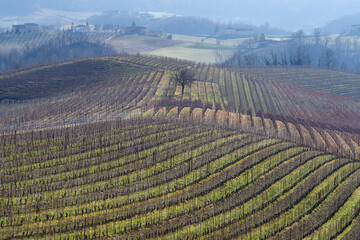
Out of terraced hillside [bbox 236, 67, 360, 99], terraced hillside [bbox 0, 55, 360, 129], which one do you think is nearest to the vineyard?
terraced hillside [bbox 0, 55, 360, 129]

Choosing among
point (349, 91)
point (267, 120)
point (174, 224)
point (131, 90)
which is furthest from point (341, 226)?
point (349, 91)

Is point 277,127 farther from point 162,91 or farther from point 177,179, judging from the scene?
point 162,91

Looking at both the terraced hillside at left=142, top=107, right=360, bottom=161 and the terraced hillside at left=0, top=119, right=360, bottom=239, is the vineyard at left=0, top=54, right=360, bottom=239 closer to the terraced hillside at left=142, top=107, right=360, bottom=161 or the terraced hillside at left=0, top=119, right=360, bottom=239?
the terraced hillside at left=0, top=119, right=360, bottom=239

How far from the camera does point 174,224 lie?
32906 millimetres

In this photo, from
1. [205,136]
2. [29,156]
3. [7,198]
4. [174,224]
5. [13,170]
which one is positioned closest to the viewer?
[174,224]

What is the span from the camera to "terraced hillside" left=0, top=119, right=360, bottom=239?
3247 cm

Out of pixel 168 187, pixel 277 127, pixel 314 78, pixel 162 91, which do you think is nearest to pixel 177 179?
pixel 168 187

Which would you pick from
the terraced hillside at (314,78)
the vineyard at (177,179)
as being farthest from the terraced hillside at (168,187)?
the terraced hillside at (314,78)

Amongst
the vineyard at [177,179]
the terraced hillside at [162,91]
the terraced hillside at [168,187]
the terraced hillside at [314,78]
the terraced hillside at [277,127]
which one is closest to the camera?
the terraced hillside at [168,187]

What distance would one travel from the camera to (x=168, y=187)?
39000 mm

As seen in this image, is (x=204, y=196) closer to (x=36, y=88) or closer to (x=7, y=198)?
(x=7, y=198)

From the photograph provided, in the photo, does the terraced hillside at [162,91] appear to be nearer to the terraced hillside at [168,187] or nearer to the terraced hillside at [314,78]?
the terraced hillside at [314,78]

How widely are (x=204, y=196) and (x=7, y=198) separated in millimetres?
17517

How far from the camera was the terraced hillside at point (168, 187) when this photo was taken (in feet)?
107
